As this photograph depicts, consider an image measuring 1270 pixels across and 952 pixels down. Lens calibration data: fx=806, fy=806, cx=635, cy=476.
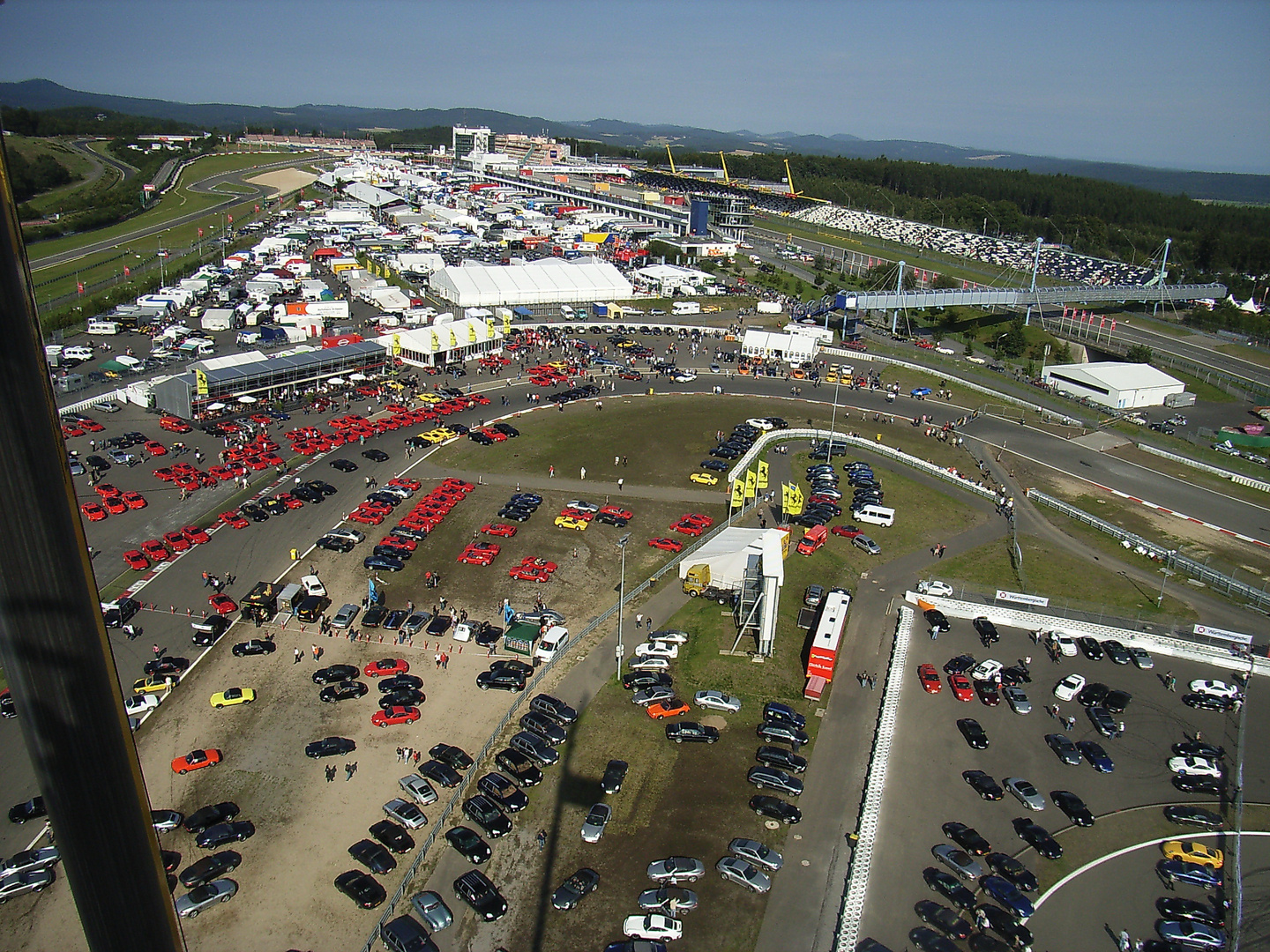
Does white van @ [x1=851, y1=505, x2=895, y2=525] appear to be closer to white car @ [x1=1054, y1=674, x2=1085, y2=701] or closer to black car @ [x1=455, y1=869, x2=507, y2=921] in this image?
white car @ [x1=1054, y1=674, x2=1085, y2=701]

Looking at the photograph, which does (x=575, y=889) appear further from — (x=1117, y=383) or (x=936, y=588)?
(x=1117, y=383)

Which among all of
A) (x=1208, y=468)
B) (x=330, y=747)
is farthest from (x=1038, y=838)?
(x=1208, y=468)

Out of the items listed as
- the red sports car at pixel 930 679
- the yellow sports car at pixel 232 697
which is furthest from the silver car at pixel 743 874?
→ the yellow sports car at pixel 232 697

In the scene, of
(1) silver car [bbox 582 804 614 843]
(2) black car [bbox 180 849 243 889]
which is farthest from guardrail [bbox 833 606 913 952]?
(2) black car [bbox 180 849 243 889]

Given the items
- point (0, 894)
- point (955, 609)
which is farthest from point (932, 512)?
point (0, 894)

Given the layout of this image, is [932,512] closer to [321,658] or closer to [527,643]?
[527,643]
